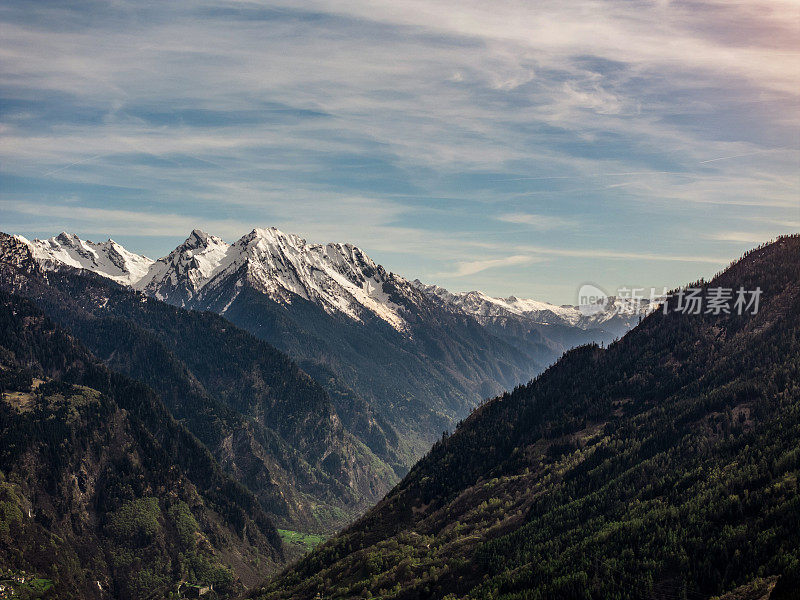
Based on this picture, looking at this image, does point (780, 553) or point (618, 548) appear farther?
point (618, 548)

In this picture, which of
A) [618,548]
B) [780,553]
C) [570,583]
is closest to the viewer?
[780,553]

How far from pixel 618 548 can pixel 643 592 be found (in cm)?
2202

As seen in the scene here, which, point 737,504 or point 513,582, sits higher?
point 737,504

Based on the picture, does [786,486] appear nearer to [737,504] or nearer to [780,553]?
[737,504]

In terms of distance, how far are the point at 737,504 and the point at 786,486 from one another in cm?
1403

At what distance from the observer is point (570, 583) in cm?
18438

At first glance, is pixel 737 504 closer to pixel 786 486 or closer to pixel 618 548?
pixel 786 486

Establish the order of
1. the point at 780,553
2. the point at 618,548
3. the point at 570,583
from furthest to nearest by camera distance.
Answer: the point at 618,548 < the point at 570,583 < the point at 780,553

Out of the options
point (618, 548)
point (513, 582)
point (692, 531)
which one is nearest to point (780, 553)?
point (692, 531)

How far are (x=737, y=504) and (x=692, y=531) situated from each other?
15781 millimetres

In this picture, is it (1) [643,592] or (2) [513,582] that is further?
(2) [513,582]

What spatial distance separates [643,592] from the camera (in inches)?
6870

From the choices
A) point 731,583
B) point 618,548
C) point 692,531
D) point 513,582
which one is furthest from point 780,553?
point 513,582

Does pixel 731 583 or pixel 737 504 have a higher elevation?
pixel 737 504
